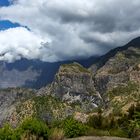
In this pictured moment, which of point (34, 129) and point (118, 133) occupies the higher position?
point (34, 129)

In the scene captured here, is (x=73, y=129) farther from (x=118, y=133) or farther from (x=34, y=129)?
(x=118, y=133)

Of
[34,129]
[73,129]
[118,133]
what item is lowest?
[118,133]

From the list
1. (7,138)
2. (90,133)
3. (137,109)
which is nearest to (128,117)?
(137,109)

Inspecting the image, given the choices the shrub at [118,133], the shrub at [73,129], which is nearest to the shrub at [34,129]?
the shrub at [73,129]

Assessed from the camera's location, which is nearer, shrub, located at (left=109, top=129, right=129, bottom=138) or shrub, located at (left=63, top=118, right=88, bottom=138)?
shrub, located at (left=63, top=118, right=88, bottom=138)

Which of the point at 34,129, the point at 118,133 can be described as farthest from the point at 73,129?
the point at 118,133

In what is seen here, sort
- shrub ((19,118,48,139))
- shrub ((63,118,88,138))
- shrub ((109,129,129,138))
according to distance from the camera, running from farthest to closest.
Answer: shrub ((109,129,129,138)) → shrub ((63,118,88,138)) → shrub ((19,118,48,139))

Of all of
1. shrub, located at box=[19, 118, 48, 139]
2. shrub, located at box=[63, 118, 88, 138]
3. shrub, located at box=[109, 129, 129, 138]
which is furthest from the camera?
shrub, located at box=[109, 129, 129, 138]

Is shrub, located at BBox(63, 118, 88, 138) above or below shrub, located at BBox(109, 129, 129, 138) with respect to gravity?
above

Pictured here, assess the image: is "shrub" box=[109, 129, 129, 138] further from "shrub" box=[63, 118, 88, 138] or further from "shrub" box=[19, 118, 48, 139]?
"shrub" box=[19, 118, 48, 139]

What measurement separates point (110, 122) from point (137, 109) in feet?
30.7

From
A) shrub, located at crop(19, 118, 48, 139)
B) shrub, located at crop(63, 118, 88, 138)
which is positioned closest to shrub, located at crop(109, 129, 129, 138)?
shrub, located at crop(63, 118, 88, 138)

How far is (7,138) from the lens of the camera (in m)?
56.1

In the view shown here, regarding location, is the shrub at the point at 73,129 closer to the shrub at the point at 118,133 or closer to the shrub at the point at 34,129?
the shrub at the point at 34,129
